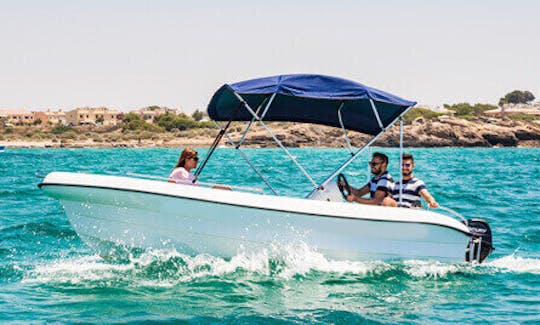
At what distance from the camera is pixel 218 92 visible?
923 centimetres

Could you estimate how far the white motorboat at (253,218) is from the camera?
7.85 metres

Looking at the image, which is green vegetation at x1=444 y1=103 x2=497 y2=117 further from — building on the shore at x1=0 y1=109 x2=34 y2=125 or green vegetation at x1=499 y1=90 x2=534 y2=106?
building on the shore at x1=0 y1=109 x2=34 y2=125

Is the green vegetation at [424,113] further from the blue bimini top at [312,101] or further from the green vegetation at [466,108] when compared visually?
the blue bimini top at [312,101]

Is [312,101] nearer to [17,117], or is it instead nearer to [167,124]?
[167,124]

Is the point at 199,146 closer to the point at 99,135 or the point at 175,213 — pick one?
the point at 99,135

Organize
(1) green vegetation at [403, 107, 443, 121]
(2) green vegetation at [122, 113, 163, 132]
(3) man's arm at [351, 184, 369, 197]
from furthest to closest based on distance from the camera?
(2) green vegetation at [122, 113, 163, 132] < (1) green vegetation at [403, 107, 443, 121] < (3) man's arm at [351, 184, 369, 197]

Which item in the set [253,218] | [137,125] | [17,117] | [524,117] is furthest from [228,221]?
[17,117]

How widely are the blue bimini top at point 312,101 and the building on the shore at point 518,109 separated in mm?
124653

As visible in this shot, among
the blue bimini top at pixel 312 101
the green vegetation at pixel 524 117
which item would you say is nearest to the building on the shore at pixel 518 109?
the green vegetation at pixel 524 117

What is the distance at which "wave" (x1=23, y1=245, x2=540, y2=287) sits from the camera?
812 cm

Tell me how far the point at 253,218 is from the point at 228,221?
296 millimetres

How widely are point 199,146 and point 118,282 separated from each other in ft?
366

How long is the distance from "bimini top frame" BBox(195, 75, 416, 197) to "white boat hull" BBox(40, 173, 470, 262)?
899 millimetres

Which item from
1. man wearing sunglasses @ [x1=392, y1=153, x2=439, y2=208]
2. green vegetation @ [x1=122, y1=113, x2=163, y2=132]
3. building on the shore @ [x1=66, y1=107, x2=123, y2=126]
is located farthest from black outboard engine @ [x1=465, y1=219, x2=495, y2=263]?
building on the shore @ [x1=66, y1=107, x2=123, y2=126]
